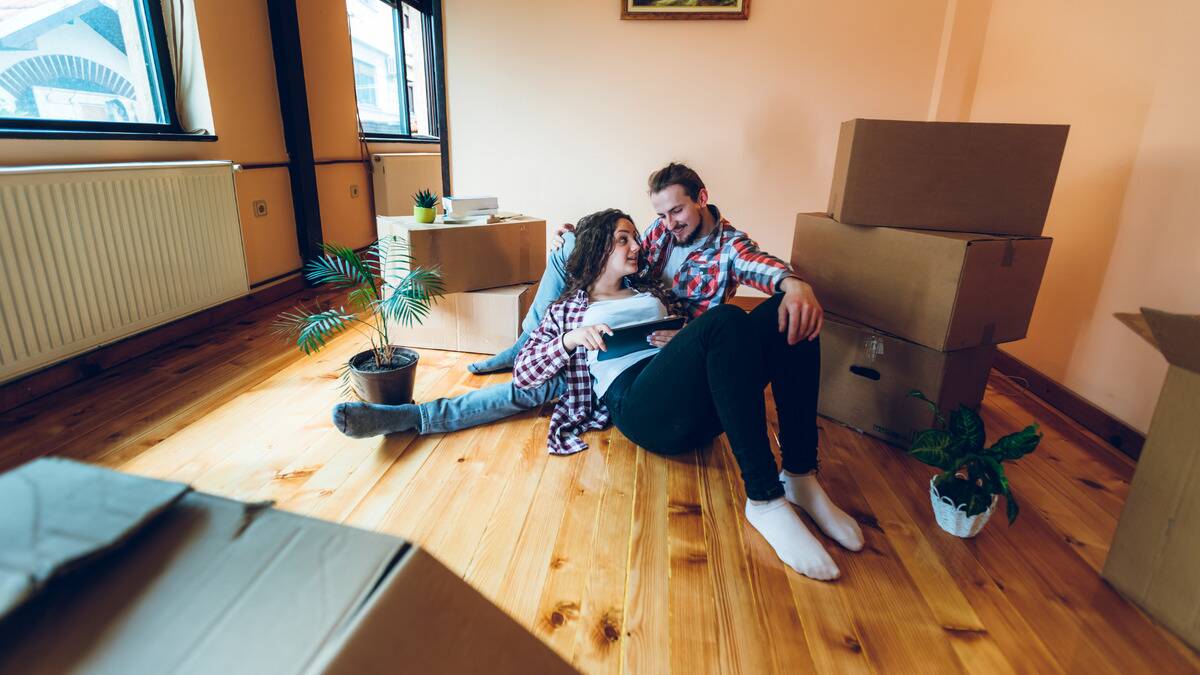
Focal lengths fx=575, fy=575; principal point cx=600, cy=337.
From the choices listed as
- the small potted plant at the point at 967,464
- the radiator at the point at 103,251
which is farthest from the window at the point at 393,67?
the small potted plant at the point at 967,464

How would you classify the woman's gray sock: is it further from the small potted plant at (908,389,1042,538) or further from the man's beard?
the small potted plant at (908,389,1042,538)

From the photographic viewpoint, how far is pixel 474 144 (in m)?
2.97

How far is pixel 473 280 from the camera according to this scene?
2389 millimetres

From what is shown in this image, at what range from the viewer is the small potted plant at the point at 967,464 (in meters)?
1.27

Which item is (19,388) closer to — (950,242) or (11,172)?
(11,172)

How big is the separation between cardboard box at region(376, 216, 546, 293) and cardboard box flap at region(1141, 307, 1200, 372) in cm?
201

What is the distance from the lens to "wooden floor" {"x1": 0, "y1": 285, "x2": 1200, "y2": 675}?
41.5 inches

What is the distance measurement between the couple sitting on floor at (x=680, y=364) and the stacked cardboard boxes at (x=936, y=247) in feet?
1.28

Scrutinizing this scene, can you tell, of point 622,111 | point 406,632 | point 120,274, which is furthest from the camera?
point 622,111

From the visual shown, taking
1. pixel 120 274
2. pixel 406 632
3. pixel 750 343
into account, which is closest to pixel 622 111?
pixel 750 343

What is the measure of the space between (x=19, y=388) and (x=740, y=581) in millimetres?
2259

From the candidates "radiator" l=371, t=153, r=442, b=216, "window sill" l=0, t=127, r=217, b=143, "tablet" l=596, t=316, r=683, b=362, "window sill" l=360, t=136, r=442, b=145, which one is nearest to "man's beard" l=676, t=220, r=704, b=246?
"tablet" l=596, t=316, r=683, b=362

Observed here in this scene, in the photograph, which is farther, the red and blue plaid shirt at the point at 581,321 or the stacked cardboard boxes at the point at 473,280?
the stacked cardboard boxes at the point at 473,280

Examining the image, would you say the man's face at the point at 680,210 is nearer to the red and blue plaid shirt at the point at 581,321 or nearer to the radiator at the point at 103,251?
the red and blue plaid shirt at the point at 581,321
